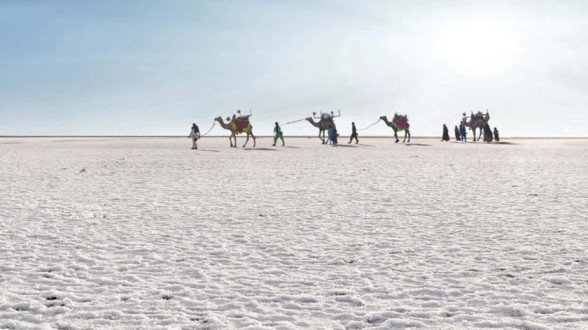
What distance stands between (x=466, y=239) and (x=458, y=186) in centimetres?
754

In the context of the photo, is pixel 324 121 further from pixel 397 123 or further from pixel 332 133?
pixel 397 123

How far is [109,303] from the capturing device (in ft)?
17.9

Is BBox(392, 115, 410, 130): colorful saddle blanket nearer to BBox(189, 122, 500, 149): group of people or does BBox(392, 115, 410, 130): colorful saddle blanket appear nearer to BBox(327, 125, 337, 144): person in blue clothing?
BBox(189, 122, 500, 149): group of people

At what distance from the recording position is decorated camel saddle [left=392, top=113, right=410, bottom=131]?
2007 inches

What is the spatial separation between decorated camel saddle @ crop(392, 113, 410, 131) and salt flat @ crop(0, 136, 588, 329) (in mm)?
36292

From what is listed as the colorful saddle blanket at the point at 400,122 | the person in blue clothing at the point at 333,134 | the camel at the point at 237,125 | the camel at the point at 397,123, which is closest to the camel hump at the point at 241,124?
the camel at the point at 237,125

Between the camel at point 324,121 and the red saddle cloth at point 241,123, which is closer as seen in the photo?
the red saddle cloth at point 241,123

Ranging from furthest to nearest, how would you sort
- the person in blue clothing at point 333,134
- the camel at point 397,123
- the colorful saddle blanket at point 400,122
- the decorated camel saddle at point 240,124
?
the colorful saddle blanket at point 400,122 → the camel at point 397,123 → the person in blue clothing at point 333,134 → the decorated camel saddle at point 240,124

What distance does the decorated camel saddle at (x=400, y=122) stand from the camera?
51.0 meters

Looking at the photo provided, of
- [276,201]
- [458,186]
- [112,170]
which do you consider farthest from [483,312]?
[112,170]

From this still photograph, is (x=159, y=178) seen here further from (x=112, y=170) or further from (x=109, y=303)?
(x=109, y=303)

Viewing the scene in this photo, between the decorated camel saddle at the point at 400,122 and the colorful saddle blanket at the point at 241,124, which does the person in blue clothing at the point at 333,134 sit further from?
the colorful saddle blanket at the point at 241,124

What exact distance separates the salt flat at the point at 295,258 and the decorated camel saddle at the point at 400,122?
36292 millimetres

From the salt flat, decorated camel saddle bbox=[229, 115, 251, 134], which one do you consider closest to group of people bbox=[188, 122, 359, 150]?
decorated camel saddle bbox=[229, 115, 251, 134]
